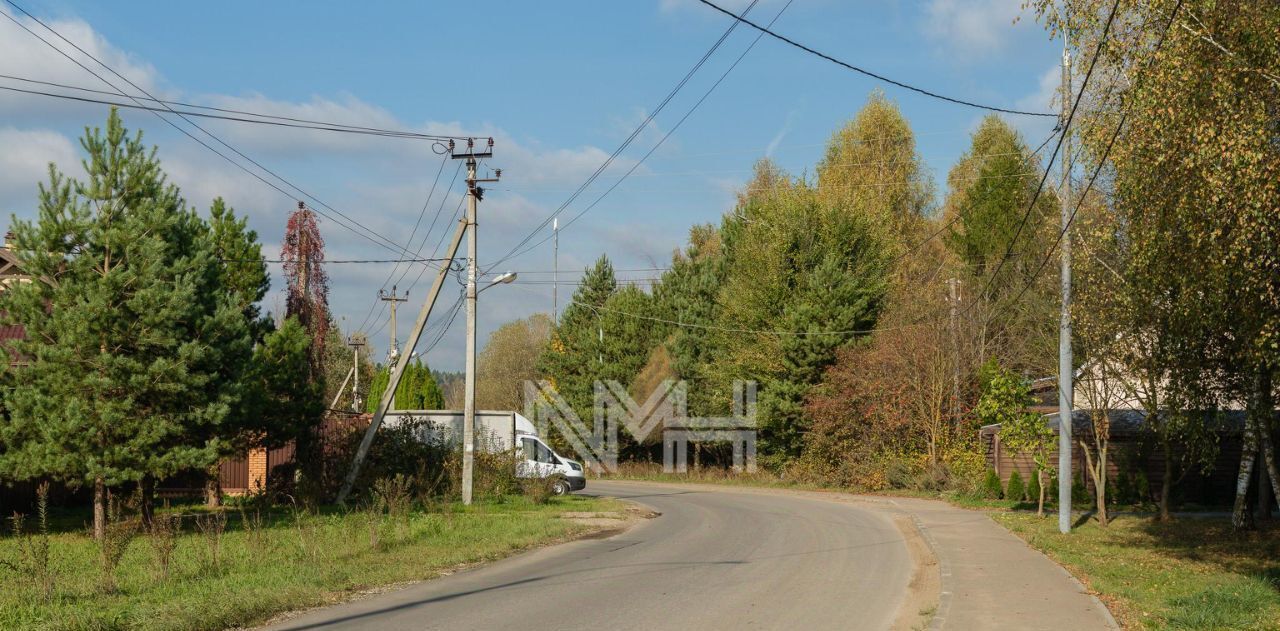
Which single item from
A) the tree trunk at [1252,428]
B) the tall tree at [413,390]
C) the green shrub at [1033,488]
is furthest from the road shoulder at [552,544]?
the tall tree at [413,390]

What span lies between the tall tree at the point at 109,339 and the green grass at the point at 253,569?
1583 millimetres

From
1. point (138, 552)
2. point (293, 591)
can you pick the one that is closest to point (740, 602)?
point (293, 591)

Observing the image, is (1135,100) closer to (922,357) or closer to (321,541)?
(321,541)

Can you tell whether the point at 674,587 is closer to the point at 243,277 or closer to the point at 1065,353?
the point at 1065,353

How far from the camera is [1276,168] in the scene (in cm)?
966

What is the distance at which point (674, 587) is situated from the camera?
1362cm

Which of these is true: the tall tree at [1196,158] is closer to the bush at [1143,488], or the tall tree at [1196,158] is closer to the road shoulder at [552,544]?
the road shoulder at [552,544]

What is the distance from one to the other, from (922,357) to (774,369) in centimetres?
731

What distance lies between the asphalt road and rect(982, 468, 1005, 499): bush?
35.0 ft

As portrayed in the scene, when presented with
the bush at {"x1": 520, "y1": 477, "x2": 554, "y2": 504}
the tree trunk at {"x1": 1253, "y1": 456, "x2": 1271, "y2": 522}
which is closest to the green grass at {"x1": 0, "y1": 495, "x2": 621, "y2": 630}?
the bush at {"x1": 520, "y1": 477, "x2": 554, "y2": 504}

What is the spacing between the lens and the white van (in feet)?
106

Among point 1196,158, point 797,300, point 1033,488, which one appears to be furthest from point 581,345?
point 1196,158

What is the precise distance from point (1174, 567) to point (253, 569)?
43.8 feet

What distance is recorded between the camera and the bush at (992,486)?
3241 cm
